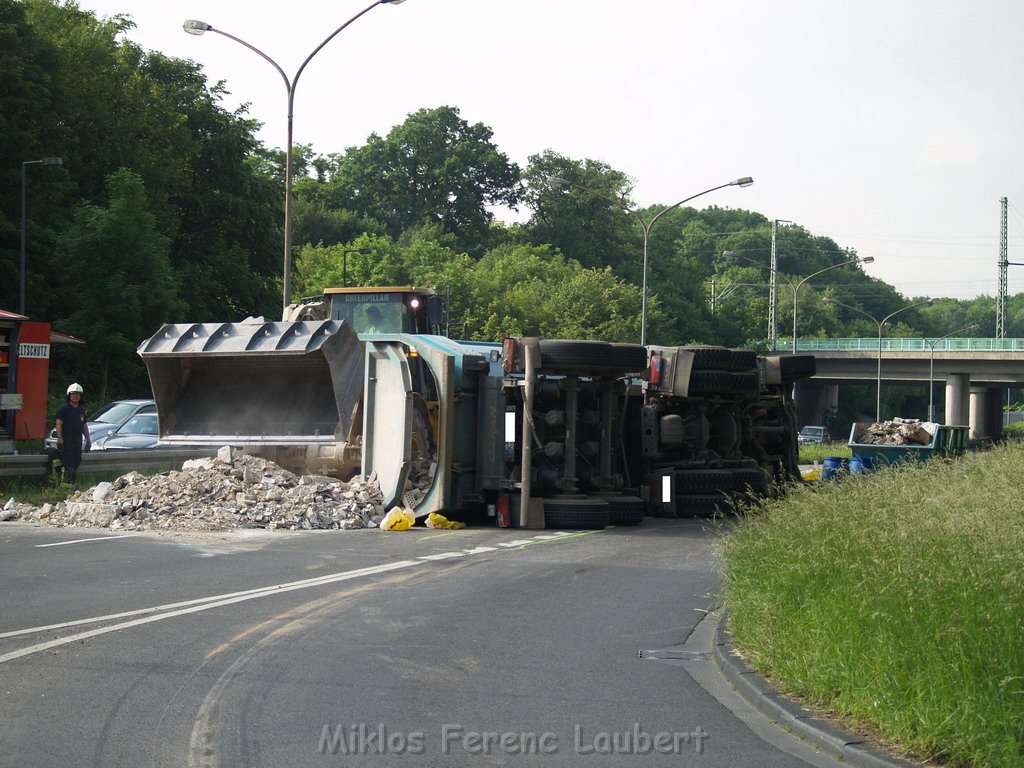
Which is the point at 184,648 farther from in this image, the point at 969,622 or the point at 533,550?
the point at 533,550

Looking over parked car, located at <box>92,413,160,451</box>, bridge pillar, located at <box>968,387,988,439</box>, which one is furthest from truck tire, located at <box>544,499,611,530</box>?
bridge pillar, located at <box>968,387,988,439</box>

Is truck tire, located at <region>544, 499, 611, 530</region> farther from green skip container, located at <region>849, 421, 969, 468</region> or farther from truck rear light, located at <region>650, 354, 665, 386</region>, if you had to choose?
green skip container, located at <region>849, 421, 969, 468</region>

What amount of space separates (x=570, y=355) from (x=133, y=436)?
11037mm

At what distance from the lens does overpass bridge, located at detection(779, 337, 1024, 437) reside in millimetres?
72438

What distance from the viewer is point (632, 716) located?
6672 mm

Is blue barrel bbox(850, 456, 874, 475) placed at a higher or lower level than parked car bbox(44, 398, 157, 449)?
lower

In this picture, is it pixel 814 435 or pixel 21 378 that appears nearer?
pixel 21 378

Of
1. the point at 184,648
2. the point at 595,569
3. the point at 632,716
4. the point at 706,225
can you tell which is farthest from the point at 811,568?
the point at 706,225

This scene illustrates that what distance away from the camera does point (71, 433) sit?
Result: 58.0ft

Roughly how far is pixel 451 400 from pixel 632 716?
963cm

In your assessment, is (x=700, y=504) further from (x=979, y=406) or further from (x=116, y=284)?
(x=979, y=406)

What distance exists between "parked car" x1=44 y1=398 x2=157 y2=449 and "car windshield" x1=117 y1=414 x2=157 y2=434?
0.15 metres

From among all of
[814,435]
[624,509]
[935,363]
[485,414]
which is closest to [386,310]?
[485,414]

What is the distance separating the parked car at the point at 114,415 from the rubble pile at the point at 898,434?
1548 cm
